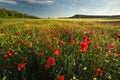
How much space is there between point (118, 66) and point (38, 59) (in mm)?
2248

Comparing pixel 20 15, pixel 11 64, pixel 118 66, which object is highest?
pixel 11 64

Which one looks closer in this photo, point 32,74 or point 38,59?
point 32,74

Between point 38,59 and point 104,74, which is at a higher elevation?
point 38,59

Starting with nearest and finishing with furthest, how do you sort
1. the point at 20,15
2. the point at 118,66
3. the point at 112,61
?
1. the point at 118,66
2. the point at 112,61
3. the point at 20,15

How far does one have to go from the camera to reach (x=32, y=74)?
14.3ft

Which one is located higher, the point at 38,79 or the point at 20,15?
the point at 38,79

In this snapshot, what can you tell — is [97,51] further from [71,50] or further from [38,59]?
[38,59]

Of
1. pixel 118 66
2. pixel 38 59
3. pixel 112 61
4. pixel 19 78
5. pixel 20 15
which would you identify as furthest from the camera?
pixel 20 15

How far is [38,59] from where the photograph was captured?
478 centimetres

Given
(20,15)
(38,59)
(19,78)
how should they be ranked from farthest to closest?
(20,15)
(38,59)
(19,78)

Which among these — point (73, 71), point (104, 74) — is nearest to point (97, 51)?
point (104, 74)

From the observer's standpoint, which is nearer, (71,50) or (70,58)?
(70,58)

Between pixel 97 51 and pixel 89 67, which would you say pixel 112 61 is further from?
pixel 89 67

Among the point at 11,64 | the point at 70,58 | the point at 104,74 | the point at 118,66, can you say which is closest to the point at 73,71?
the point at 70,58
